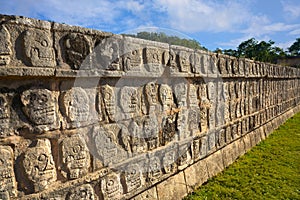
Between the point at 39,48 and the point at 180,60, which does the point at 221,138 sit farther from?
the point at 39,48

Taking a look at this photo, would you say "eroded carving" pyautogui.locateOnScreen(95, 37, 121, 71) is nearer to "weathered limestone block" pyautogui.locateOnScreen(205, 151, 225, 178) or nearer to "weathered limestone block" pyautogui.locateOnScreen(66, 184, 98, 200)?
"weathered limestone block" pyautogui.locateOnScreen(66, 184, 98, 200)

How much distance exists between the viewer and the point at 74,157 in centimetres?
181

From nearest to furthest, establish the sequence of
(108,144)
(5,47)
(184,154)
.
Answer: (5,47) → (108,144) → (184,154)

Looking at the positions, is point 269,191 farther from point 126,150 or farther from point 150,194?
point 126,150

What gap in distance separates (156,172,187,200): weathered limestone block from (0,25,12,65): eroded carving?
186cm

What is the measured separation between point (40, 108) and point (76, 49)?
0.50m

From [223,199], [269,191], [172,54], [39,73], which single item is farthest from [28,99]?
[269,191]

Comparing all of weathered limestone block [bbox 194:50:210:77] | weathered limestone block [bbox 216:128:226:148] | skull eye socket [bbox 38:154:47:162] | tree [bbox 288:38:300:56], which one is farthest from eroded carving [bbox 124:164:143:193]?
tree [bbox 288:38:300:56]

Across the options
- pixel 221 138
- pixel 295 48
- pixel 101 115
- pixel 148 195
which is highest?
pixel 295 48

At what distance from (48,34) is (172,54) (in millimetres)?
Result: 1438

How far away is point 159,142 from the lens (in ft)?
8.68

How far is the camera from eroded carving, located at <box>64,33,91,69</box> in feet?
5.74

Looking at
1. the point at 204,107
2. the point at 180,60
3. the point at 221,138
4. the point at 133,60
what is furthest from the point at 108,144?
the point at 221,138

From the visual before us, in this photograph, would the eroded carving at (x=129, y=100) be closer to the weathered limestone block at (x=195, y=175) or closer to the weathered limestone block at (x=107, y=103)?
the weathered limestone block at (x=107, y=103)
